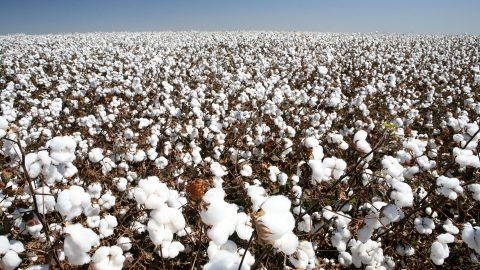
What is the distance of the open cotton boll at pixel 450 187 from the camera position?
1852mm

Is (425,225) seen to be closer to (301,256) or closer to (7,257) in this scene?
(301,256)

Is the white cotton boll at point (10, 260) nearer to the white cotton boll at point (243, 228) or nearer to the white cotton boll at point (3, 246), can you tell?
the white cotton boll at point (3, 246)

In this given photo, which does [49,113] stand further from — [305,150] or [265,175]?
[305,150]

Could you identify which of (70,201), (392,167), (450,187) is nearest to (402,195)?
(392,167)

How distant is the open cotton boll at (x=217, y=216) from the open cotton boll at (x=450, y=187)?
145 centimetres

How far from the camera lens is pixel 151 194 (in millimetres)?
1294

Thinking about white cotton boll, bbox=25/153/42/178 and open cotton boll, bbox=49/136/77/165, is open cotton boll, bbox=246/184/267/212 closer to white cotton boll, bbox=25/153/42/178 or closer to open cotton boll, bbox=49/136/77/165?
open cotton boll, bbox=49/136/77/165

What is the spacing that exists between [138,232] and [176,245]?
2.73 ft

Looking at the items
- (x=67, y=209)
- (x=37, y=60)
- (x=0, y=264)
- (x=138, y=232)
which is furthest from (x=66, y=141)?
(x=37, y=60)

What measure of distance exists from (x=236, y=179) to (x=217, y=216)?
209 centimetres

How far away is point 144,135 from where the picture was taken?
4.41m

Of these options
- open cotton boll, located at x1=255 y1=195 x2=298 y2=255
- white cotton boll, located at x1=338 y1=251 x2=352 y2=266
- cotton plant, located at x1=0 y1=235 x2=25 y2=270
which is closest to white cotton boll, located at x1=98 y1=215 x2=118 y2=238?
cotton plant, located at x1=0 y1=235 x2=25 y2=270

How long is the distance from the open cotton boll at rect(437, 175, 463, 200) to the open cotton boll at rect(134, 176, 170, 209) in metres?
1.64

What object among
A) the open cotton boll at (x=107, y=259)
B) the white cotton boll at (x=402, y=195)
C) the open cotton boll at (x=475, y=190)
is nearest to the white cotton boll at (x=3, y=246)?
the open cotton boll at (x=107, y=259)
